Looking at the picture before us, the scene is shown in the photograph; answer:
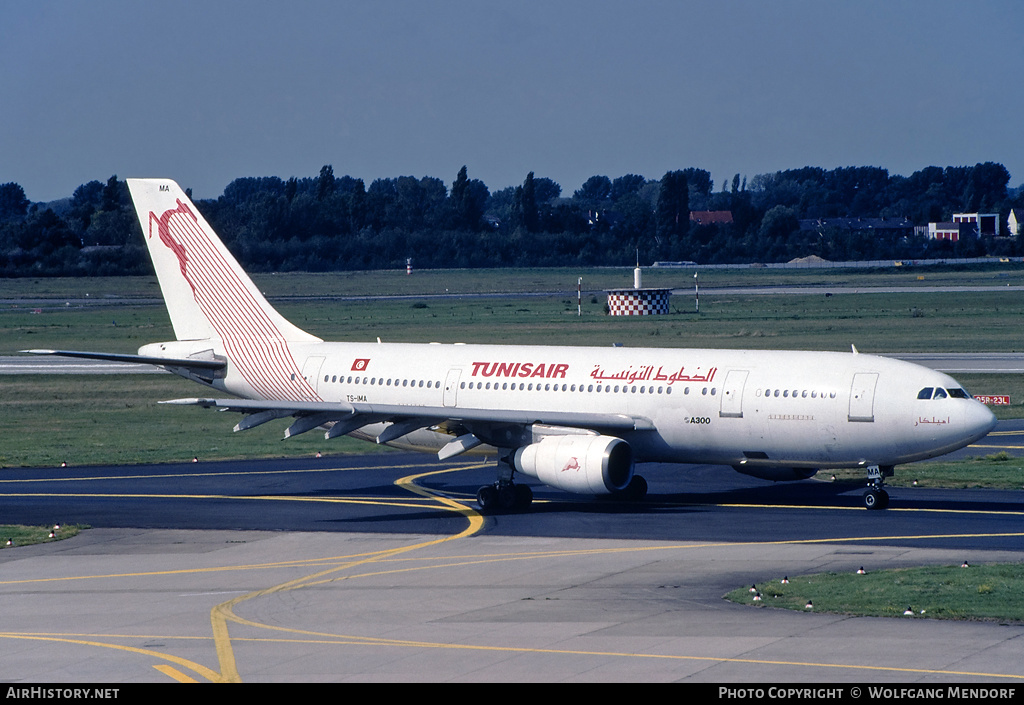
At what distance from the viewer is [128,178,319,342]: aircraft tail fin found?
4588 cm

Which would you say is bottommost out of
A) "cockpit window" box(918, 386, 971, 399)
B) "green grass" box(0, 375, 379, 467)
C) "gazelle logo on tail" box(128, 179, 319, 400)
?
"green grass" box(0, 375, 379, 467)

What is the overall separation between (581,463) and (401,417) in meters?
5.14

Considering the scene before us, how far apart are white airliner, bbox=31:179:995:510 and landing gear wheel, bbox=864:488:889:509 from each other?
0.15 feet

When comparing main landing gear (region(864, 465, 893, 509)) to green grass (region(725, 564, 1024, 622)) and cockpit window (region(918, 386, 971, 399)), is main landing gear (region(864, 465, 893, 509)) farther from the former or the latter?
green grass (region(725, 564, 1024, 622))

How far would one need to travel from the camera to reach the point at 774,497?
41.0m

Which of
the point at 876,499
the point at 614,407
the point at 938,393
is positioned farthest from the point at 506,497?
the point at 938,393

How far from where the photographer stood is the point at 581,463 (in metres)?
37.1

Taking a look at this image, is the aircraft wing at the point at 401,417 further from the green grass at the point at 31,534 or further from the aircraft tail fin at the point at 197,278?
the aircraft tail fin at the point at 197,278

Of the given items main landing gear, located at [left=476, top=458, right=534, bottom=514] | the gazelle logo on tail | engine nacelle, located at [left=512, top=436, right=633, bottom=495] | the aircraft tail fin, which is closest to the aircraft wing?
engine nacelle, located at [left=512, top=436, right=633, bottom=495]

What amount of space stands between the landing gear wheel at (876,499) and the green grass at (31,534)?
20676 mm

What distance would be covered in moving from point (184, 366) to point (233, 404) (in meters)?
9.15

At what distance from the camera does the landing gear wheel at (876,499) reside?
37594 millimetres

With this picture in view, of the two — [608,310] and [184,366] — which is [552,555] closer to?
[184,366]

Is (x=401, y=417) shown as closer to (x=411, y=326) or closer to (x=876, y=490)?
(x=876, y=490)
